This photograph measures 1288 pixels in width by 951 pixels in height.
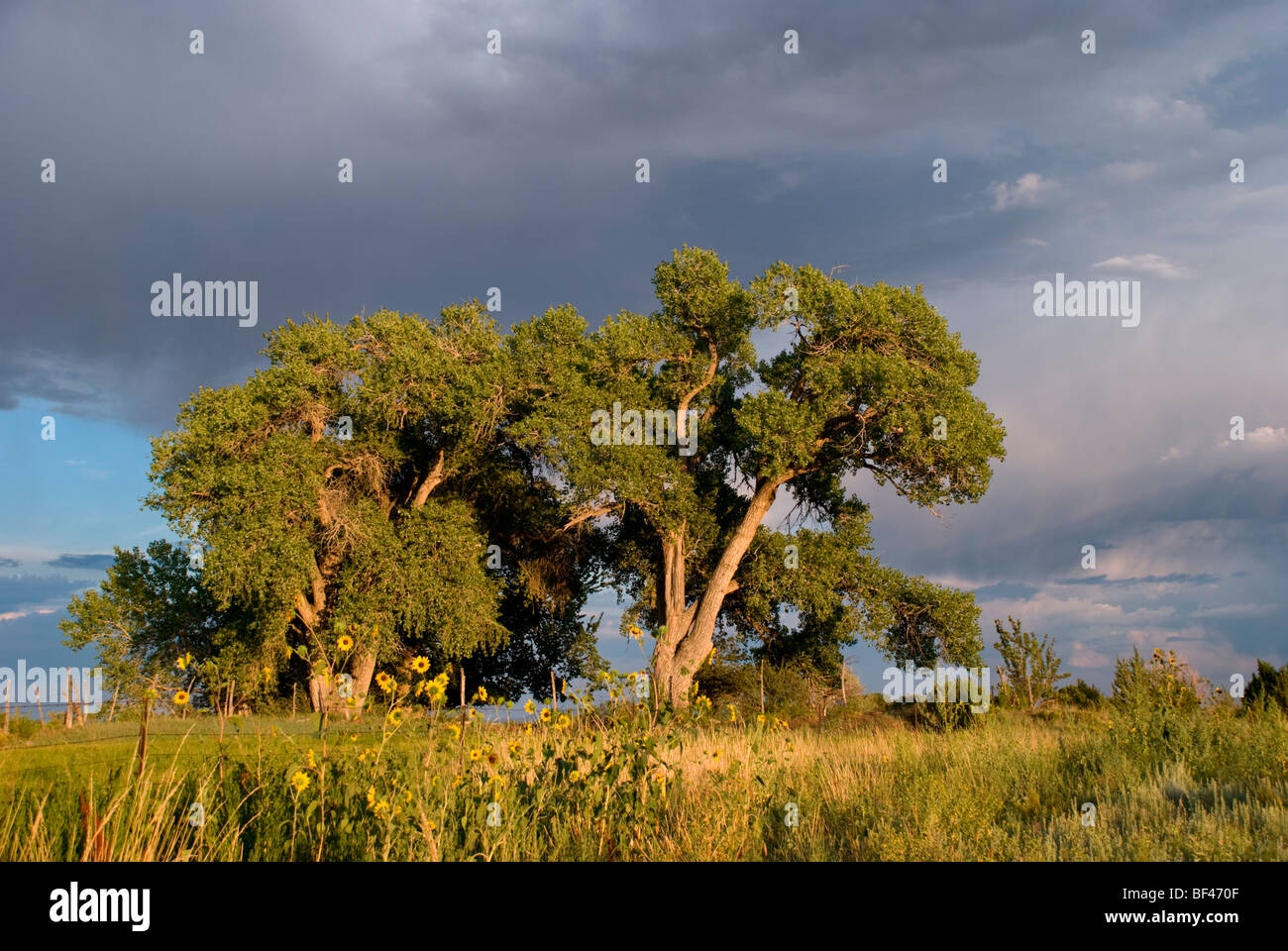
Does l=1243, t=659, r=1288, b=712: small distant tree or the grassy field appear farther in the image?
l=1243, t=659, r=1288, b=712: small distant tree

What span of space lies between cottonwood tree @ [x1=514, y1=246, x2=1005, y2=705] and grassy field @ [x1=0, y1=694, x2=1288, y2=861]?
12.1 metres

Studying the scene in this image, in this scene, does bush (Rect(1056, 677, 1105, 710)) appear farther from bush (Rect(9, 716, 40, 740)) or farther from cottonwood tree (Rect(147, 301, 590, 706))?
bush (Rect(9, 716, 40, 740))

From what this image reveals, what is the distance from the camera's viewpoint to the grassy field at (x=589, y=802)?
5.58 metres

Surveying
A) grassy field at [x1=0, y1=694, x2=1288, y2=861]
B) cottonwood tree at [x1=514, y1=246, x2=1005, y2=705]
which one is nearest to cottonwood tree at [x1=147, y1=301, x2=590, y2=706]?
cottonwood tree at [x1=514, y1=246, x2=1005, y2=705]

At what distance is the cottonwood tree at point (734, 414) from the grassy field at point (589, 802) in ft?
39.6

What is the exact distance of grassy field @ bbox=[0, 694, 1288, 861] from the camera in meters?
5.58

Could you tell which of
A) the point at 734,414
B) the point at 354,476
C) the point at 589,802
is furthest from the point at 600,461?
the point at 589,802

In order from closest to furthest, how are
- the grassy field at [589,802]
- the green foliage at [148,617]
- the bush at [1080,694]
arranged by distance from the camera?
the grassy field at [589,802] < the bush at [1080,694] < the green foliage at [148,617]

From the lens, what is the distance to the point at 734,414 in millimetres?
23016

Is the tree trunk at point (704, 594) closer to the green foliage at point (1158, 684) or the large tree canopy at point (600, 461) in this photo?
the large tree canopy at point (600, 461)

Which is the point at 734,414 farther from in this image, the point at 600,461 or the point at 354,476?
the point at 354,476

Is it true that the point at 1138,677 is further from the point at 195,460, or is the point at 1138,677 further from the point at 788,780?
the point at 195,460

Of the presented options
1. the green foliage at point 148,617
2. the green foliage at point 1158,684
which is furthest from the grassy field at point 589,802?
the green foliage at point 148,617
